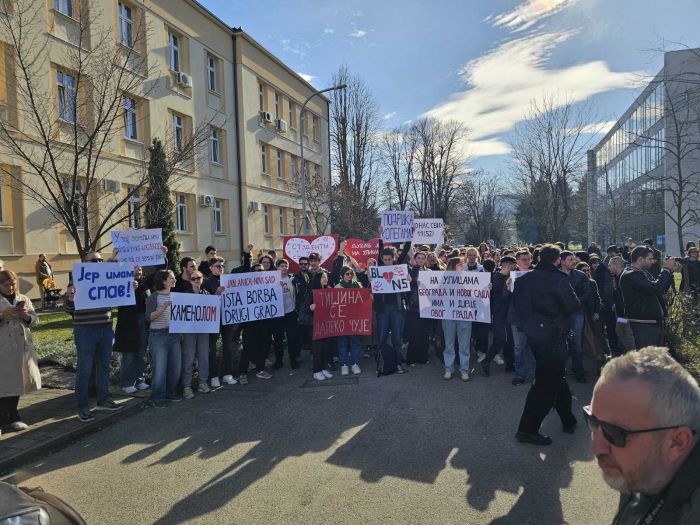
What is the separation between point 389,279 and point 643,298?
3.83 meters

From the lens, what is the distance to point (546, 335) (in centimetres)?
506

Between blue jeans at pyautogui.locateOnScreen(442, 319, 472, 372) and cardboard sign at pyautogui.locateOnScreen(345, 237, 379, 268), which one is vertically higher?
cardboard sign at pyautogui.locateOnScreen(345, 237, 379, 268)

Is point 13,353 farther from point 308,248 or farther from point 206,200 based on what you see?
point 206,200

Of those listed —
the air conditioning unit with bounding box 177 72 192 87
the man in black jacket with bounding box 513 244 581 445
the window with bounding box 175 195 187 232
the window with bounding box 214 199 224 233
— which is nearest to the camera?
the man in black jacket with bounding box 513 244 581 445

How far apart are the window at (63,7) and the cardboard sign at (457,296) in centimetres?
1638

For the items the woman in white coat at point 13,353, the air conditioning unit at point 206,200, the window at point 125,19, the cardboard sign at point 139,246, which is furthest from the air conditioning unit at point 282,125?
the woman in white coat at point 13,353

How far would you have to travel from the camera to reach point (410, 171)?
48.1 meters

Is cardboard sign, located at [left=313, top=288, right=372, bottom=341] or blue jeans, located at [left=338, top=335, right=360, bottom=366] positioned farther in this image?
blue jeans, located at [left=338, top=335, right=360, bottom=366]

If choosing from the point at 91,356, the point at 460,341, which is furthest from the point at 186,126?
the point at 460,341

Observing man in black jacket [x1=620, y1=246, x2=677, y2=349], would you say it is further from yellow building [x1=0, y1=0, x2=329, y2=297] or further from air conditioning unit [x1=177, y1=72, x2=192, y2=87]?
air conditioning unit [x1=177, y1=72, x2=192, y2=87]

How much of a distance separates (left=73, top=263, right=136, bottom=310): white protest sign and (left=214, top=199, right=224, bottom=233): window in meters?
20.5

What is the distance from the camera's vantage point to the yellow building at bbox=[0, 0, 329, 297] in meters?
14.8

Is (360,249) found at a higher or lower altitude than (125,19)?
lower

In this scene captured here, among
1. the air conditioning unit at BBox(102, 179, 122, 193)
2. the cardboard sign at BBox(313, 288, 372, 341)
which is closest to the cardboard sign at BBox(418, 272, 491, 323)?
the cardboard sign at BBox(313, 288, 372, 341)
